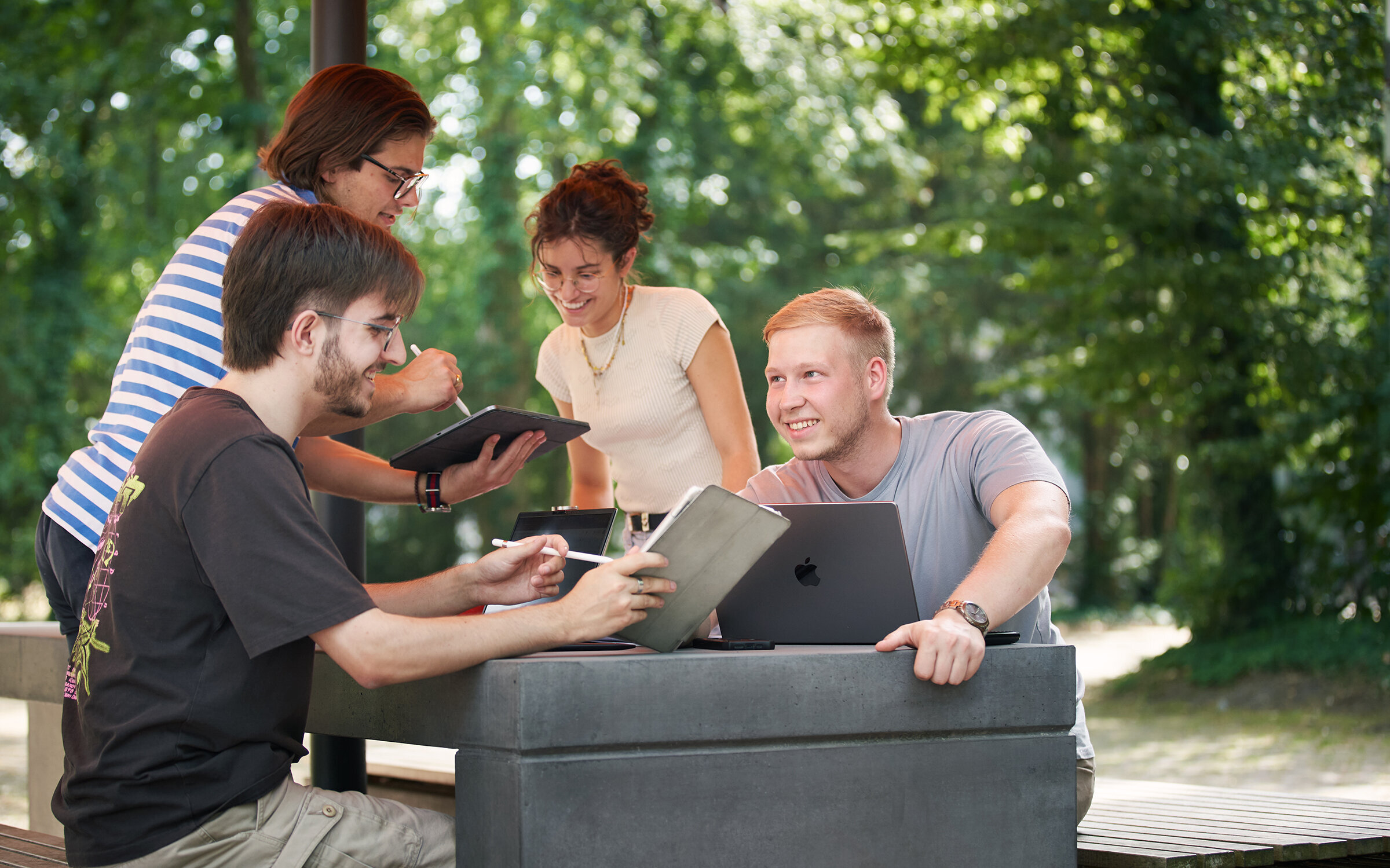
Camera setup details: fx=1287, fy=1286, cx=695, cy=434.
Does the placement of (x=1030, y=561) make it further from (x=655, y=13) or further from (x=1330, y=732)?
(x=655, y=13)

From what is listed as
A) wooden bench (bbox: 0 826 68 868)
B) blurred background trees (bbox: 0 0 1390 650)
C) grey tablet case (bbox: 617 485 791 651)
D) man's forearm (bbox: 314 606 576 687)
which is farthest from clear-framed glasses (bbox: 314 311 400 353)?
blurred background trees (bbox: 0 0 1390 650)

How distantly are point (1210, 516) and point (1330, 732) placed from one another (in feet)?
8.79

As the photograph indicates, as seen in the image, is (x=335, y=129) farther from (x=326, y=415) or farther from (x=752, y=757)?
(x=752, y=757)

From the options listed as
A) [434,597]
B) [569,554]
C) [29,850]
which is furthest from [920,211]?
[569,554]

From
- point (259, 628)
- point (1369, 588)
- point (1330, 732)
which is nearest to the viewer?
point (259, 628)

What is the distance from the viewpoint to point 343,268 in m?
2.00

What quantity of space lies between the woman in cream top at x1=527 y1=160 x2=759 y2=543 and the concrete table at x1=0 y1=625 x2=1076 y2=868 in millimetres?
1495

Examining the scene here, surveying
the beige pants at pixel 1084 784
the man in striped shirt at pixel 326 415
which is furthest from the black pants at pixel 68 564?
the beige pants at pixel 1084 784

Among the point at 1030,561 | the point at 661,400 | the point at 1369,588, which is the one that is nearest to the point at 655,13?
the point at 1369,588

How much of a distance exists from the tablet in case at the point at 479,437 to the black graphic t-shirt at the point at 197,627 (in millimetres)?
548

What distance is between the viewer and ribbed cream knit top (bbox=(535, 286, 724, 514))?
3.64 m

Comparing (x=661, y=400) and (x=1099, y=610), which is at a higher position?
(x=661, y=400)

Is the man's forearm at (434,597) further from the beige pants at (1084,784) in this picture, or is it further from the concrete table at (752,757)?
the beige pants at (1084,784)

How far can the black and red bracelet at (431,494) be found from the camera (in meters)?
2.73
